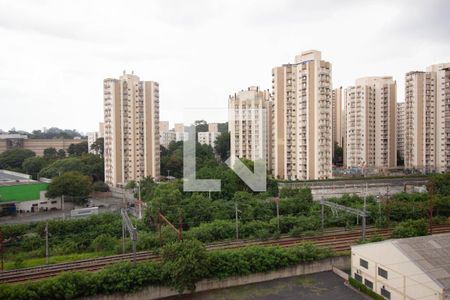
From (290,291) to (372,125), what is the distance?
3091cm

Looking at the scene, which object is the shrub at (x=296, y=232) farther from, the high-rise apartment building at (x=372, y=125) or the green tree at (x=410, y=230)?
the high-rise apartment building at (x=372, y=125)

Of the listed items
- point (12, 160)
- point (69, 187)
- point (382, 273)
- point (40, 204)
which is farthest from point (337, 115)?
point (12, 160)

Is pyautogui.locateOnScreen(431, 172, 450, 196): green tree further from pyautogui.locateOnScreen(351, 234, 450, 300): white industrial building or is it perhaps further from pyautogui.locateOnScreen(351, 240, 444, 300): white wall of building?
pyautogui.locateOnScreen(351, 240, 444, 300): white wall of building

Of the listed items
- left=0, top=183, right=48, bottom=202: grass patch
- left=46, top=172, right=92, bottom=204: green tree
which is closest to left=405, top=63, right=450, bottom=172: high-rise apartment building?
left=46, top=172, right=92, bottom=204: green tree

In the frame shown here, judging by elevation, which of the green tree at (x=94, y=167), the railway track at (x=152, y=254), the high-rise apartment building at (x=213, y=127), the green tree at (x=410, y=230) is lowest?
the railway track at (x=152, y=254)

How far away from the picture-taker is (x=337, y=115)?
44.0 meters

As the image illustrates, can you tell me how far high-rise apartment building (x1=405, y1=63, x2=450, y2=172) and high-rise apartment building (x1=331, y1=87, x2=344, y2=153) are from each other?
10529mm

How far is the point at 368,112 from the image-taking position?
36312 mm

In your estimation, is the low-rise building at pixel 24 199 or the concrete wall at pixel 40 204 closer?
the low-rise building at pixel 24 199

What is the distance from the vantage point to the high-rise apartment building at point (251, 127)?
32.0m

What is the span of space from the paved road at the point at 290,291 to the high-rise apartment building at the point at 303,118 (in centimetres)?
1709

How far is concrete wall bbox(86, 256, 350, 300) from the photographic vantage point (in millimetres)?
9589

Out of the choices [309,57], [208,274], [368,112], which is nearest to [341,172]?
[368,112]

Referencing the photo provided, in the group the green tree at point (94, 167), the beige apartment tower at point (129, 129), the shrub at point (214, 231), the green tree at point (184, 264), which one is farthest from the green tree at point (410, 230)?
the green tree at point (94, 167)
